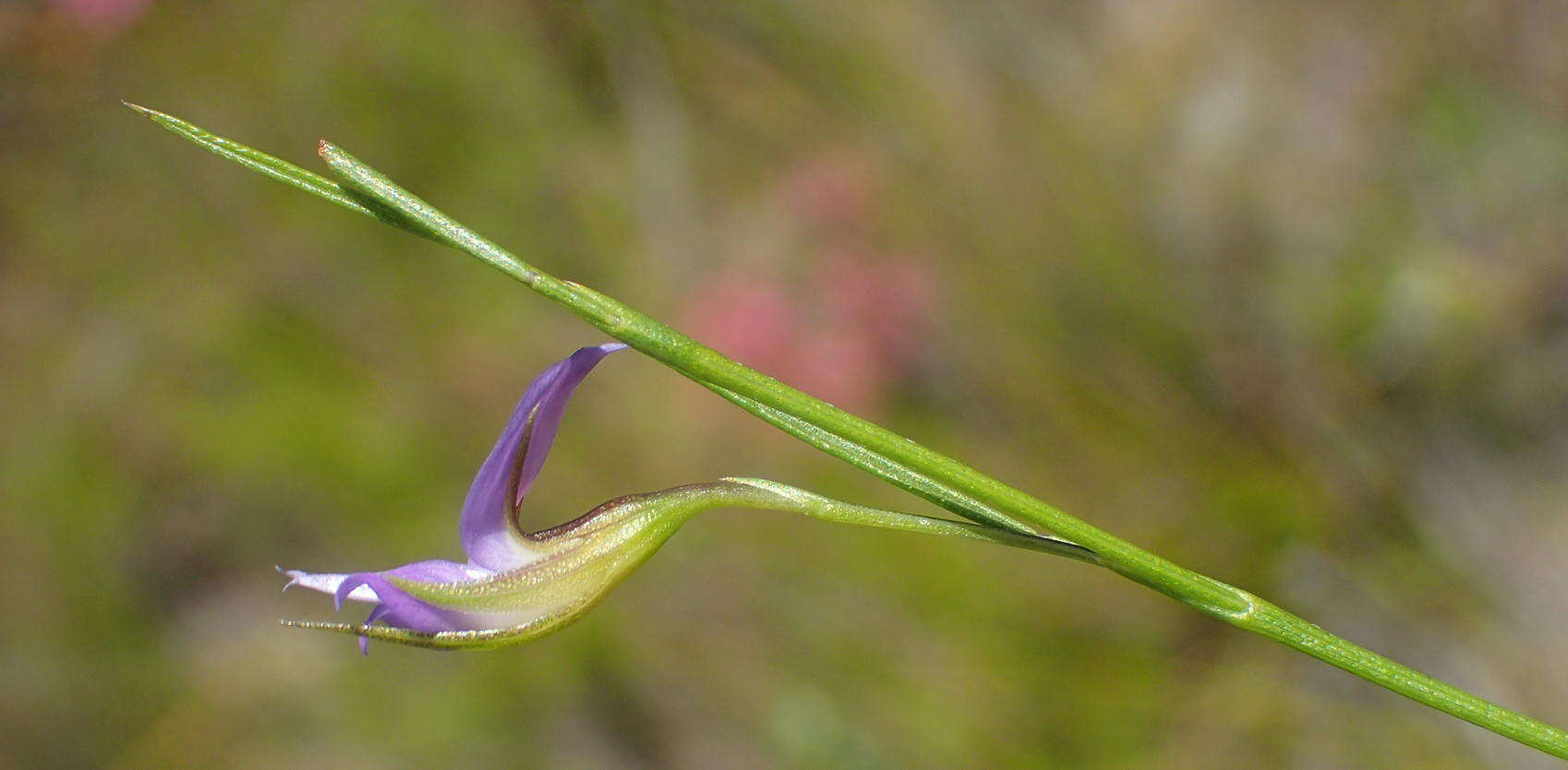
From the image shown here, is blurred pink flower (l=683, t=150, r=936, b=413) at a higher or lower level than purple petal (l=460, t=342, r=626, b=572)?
higher

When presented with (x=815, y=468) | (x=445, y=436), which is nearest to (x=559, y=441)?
(x=445, y=436)

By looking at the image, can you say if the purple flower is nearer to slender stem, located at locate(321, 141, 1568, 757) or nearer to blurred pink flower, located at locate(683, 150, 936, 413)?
slender stem, located at locate(321, 141, 1568, 757)

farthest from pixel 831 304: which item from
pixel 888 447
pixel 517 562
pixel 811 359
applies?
pixel 888 447

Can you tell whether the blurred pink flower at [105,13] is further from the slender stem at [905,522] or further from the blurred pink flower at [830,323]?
the slender stem at [905,522]

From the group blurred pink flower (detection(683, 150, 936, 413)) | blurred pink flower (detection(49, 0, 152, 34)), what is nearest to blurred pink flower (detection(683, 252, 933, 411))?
blurred pink flower (detection(683, 150, 936, 413))

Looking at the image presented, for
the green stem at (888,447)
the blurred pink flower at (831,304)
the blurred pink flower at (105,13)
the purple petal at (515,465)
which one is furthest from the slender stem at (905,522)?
the blurred pink flower at (105,13)
